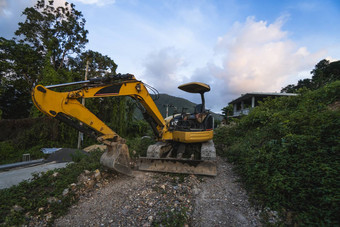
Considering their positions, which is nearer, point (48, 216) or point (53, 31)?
point (48, 216)

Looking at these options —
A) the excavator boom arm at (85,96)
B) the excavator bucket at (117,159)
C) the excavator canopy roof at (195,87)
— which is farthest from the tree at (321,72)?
the excavator bucket at (117,159)

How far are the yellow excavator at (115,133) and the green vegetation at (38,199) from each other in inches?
36.4

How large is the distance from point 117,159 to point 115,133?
65 centimetres

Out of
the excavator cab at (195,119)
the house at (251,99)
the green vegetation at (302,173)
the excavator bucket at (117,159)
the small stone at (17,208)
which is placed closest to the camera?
the green vegetation at (302,173)

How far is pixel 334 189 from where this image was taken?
207cm

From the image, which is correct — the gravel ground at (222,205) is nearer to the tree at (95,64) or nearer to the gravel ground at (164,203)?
the gravel ground at (164,203)

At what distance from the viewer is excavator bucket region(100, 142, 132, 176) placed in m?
3.46

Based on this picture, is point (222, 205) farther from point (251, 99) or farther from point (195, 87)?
point (251, 99)

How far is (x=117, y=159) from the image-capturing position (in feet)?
11.4

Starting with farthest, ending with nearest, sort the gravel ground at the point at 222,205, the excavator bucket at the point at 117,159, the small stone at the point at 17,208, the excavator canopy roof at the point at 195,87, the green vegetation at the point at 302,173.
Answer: the excavator canopy roof at the point at 195,87, the excavator bucket at the point at 117,159, the small stone at the point at 17,208, the gravel ground at the point at 222,205, the green vegetation at the point at 302,173

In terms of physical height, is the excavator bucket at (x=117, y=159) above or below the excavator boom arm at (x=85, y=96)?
below

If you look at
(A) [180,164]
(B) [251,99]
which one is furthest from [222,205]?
(B) [251,99]

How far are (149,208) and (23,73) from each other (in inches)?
685

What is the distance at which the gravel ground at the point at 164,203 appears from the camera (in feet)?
7.66
